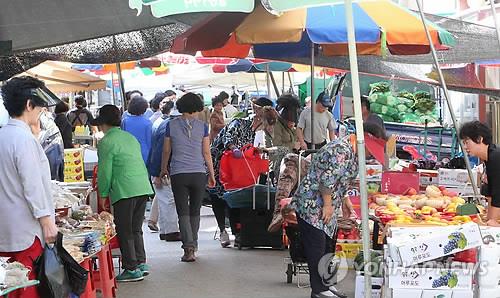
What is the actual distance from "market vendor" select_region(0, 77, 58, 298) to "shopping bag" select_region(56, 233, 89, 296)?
0.42 feet

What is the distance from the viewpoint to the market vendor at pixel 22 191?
6094 millimetres

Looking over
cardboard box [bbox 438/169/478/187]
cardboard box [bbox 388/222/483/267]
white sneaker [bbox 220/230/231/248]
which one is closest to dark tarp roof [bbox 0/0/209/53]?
white sneaker [bbox 220/230/231/248]

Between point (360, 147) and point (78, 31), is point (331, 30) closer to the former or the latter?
point (78, 31)

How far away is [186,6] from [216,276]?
4.68 m

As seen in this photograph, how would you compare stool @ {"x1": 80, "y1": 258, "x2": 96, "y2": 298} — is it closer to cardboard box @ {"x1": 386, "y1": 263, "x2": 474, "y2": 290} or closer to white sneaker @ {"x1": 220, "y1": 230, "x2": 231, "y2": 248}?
cardboard box @ {"x1": 386, "y1": 263, "x2": 474, "y2": 290}

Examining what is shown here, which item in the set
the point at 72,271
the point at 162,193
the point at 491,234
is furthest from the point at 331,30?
the point at 162,193

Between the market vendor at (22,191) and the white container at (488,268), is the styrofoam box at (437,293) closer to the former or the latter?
the white container at (488,268)

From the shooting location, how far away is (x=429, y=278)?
20.1 ft

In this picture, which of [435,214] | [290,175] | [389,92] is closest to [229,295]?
[290,175]

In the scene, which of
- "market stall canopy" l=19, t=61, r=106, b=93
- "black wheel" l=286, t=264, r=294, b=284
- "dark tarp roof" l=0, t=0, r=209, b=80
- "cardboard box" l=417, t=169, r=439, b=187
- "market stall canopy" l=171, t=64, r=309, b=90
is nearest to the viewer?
"black wheel" l=286, t=264, r=294, b=284

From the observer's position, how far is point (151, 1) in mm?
6262

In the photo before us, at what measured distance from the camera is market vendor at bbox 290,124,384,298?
7.79 metres

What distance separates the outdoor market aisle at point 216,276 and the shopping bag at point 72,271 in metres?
2.69

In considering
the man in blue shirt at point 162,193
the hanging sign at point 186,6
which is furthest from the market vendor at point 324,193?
the man in blue shirt at point 162,193
